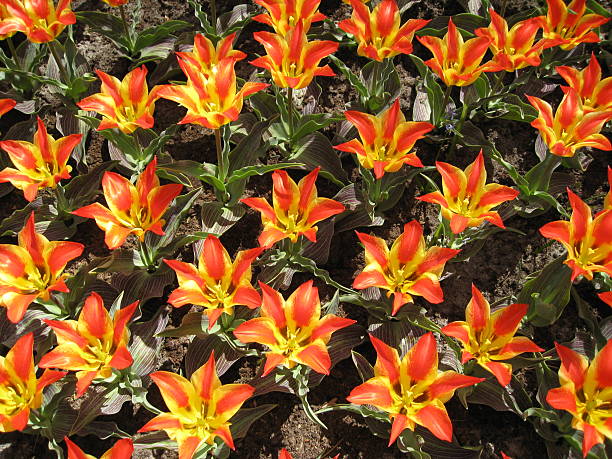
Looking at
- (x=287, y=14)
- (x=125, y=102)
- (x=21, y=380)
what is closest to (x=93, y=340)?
(x=21, y=380)

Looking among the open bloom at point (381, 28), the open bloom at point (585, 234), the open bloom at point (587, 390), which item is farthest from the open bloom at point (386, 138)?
the open bloom at point (587, 390)

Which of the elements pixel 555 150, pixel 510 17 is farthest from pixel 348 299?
pixel 510 17

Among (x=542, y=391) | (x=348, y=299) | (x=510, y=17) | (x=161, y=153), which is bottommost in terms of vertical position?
(x=542, y=391)

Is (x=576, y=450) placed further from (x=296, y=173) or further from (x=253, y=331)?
(x=296, y=173)

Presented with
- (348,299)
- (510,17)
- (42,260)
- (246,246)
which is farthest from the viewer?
(510,17)

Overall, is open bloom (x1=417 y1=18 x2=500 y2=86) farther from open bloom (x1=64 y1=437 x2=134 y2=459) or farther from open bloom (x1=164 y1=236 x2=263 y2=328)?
open bloom (x1=64 y1=437 x2=134 y2=459)

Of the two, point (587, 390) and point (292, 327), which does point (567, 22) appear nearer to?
point (587, 390)

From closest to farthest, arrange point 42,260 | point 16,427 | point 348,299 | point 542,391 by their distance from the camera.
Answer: point 16,427 < point 42,260 < point 542,391 < point 348,299
